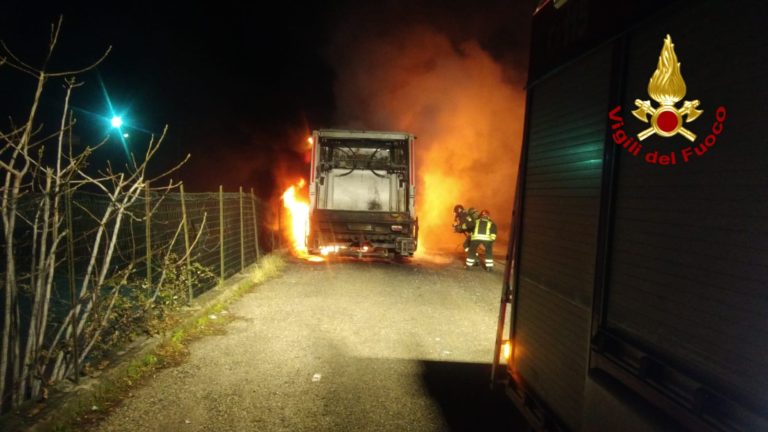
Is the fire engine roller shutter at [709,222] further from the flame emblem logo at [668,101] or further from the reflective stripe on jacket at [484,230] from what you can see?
the reflective stripe on jacket at [484,230]

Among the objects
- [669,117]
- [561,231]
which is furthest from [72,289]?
[669,117]

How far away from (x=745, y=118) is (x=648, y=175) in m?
0.50

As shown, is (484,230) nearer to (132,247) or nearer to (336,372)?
(336,372)

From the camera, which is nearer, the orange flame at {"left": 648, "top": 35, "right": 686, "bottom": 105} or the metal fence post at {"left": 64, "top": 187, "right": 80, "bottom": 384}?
the orange flame at {"left": 648, "top": 35, "right": 686, "bottom": 105}

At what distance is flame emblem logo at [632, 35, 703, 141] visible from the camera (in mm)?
1758

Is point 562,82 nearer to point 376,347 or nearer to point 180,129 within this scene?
point 376,347

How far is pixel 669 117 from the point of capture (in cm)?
185

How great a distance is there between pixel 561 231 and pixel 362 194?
9.01 meters

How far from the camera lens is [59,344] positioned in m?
3.55

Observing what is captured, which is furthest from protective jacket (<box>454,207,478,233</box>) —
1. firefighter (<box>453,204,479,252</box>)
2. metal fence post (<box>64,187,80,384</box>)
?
metal fence post (<box>64,187,80,384</box>)

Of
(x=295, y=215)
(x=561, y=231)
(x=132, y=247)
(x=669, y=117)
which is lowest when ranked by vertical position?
(x=295, y=215)

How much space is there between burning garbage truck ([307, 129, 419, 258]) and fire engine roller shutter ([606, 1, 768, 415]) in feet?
28.7

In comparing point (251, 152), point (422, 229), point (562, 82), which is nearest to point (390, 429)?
point (562, 82)

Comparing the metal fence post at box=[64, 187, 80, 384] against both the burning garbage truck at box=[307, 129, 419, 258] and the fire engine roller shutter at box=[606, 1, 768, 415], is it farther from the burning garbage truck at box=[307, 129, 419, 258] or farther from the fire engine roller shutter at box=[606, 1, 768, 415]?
the burning garbage truck at box=[307, 129, 419, 258]
